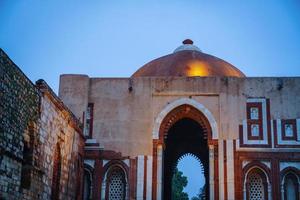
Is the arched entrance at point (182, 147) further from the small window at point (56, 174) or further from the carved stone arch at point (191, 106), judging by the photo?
the small window at point (56, 174)

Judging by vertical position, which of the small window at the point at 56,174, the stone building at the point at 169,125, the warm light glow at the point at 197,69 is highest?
the warm light glow at the point at 197,69

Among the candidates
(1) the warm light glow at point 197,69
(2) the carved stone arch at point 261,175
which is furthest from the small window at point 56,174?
(1) the warm light glow at point 197,69

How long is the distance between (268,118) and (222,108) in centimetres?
139

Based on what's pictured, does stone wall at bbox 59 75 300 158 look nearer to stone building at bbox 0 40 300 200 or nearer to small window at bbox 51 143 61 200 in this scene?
stone building at bbox 0 40 300 200

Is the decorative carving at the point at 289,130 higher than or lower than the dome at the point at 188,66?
lower

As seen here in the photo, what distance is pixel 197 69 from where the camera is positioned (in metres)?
15.8

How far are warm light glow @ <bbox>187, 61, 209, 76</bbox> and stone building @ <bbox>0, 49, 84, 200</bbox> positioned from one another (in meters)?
4.36

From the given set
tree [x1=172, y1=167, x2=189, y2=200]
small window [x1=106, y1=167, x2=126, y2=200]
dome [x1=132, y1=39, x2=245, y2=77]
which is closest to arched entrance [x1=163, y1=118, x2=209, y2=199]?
dome [x1=132, y1=39, x2=245, y2=77]

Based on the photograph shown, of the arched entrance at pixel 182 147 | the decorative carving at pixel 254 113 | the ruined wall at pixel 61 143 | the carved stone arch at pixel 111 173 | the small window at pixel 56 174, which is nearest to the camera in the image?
the ruined wall at pixel 61 143

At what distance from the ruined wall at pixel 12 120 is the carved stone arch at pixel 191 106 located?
5288mm

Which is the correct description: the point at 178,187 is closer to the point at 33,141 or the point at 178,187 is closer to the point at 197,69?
the point at 197,69

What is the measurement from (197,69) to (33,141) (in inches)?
288

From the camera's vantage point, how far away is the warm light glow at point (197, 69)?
15672 mm

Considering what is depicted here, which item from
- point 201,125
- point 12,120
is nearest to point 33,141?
point 12,120
